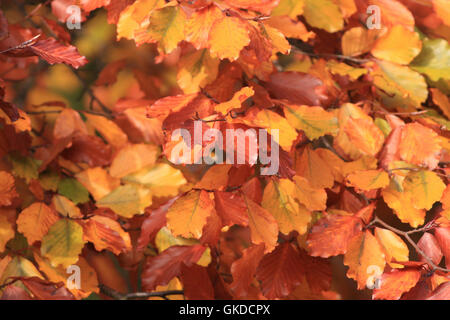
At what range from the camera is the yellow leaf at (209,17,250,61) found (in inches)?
24.1

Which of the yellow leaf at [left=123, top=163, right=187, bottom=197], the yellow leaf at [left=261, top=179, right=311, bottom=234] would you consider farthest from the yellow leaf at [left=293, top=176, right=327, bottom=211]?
the yellow leaf at [left=123, top=163, right=187, bottom=197]

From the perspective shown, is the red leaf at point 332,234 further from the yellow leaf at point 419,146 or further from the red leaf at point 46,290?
the red leaf at point 46,290

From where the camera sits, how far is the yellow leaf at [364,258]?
669 millimetres

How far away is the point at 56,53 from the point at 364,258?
456mm

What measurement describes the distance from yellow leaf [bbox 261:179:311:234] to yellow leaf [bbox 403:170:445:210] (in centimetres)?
14

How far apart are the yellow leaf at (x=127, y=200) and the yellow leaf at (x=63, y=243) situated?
7cm

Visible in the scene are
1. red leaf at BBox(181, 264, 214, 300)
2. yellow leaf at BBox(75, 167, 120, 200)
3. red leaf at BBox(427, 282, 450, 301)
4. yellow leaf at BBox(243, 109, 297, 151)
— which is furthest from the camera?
yellow leaf at BBox(75, 167, 120, 200)

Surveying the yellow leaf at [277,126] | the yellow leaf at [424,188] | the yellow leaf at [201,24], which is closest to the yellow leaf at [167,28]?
the yellow leaf at [201,24]

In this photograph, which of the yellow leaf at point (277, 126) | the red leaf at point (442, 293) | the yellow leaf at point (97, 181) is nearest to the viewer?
the red leaf at point (442, 293)

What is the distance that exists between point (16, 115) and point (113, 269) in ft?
2.98

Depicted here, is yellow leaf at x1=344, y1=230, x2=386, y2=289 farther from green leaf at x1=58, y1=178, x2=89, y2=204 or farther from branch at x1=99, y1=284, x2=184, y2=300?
green leaf at x1=58, y1=178, x2=89, y2=204

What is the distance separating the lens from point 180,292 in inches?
33.6

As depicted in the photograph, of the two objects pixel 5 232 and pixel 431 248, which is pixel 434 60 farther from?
pixel 5 232
